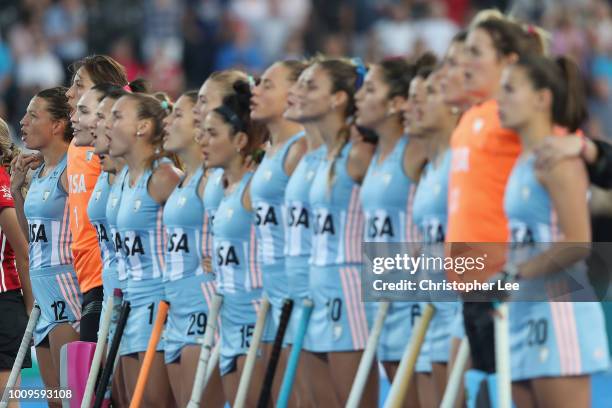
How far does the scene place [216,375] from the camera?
729cm

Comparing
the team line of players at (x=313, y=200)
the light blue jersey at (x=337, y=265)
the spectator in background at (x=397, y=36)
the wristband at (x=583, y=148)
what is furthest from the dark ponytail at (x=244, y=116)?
the spectator in background at (x=397, y=36)

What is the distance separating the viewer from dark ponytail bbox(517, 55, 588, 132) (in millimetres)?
5117

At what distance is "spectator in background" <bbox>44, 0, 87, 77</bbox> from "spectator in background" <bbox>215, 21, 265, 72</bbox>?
56.0 inches

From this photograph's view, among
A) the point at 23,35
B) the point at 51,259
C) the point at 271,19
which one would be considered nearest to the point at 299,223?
the point at 51,259

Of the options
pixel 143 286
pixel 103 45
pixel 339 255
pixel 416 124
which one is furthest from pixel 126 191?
pixel 103 45

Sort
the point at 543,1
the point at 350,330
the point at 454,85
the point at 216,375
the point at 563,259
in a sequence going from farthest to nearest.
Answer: the point at 543,1
the point at 216,375
the point at 350,330
the point at 454,85
the point at 563,259

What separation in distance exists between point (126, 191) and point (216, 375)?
1123 mm

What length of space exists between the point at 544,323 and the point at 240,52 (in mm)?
9616

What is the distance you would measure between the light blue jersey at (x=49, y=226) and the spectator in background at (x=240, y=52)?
620 centimetres

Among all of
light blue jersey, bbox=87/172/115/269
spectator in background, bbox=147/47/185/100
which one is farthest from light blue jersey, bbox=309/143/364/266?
spectator in background, bbox=147/47/185/100

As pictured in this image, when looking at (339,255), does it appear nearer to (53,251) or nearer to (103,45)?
(53,251)

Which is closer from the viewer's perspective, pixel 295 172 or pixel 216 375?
pixel 295 172

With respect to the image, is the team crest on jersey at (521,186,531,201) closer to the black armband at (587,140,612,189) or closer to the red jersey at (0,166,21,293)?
the black armband at (587,140,612,189)

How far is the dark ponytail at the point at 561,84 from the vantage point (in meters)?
5.12
